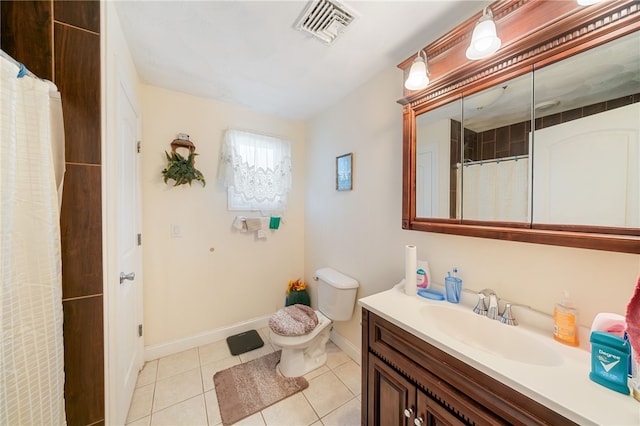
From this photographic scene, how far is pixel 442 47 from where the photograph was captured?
46.8 inches

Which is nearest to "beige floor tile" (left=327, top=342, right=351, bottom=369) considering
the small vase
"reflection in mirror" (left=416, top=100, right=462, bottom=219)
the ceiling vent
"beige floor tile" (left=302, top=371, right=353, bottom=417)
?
"beige floor tile" (left=302, top=371, right=353, bottom=417)

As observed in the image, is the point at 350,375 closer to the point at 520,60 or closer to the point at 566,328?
the point at 566,328

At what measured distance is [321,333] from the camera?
189 centimetres

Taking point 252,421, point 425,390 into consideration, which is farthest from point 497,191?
point 252,421

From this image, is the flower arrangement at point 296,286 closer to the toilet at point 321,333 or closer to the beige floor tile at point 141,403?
the toilet at point 321,333

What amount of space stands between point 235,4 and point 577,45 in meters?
1.44

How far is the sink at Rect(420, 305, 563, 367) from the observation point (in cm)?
85

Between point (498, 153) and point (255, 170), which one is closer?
point (498, 153)

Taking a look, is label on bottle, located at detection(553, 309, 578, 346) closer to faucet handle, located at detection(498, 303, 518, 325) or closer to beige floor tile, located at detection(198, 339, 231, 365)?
faucet handle, located at detection(498, 303, 518, 325)

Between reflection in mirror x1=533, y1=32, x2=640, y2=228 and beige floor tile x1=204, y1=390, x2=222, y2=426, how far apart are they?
2.05m

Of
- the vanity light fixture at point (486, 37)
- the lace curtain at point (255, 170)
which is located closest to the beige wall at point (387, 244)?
the lace curtain at point (255, 170)

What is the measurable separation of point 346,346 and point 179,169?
2.13 metres

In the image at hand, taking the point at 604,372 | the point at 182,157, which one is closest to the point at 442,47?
the point at 604,372

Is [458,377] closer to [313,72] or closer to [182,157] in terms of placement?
[313,72]
